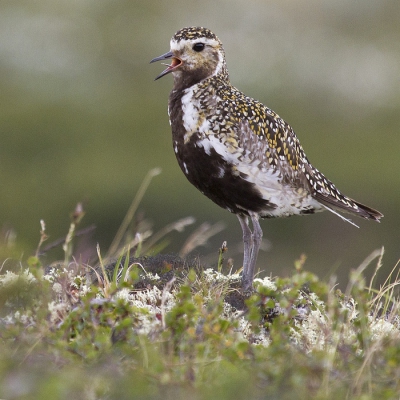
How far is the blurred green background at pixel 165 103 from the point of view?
19.0 m

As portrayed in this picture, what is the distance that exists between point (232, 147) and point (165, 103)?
20412 millimetres

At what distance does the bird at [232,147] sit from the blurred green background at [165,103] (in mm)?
10691

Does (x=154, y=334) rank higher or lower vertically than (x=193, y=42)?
lower

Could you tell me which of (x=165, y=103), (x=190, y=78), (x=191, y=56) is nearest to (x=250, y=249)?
(x=190, y=78)

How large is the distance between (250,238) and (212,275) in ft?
3.48

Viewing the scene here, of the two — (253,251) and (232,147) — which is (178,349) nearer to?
(232,147)

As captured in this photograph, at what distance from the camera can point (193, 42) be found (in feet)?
20.7

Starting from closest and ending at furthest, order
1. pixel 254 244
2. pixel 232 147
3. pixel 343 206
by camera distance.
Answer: pixel 232 147 < pixel 254 244 < pixel 343 206

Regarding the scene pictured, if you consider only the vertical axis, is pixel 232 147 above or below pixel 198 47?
below

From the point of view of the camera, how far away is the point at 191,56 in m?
6.36

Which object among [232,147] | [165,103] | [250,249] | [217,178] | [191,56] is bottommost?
[165,103]

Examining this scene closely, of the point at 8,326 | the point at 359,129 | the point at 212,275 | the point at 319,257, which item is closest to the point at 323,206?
the point at 212,275

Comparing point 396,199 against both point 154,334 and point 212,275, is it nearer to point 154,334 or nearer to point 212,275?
point 212,275

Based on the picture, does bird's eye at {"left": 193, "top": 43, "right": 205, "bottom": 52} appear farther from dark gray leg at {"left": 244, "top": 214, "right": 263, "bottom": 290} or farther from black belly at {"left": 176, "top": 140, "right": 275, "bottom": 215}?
dark gray leg at {"left": 244, "top": 214, "right": 263, "bottom": 290}
